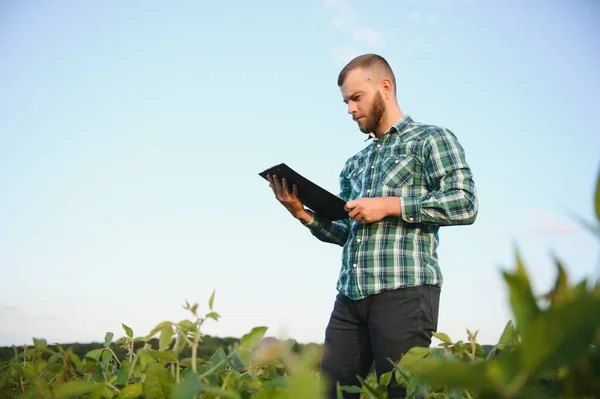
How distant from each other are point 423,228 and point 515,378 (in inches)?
100

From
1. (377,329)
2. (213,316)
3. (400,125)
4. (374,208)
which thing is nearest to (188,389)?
(213,316)

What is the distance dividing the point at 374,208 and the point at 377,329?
1.83ft

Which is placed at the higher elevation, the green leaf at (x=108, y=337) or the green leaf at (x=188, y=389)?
the green leaf at (x=108, y=337)

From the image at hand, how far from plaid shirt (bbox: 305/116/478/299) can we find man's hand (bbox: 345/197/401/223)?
4cm

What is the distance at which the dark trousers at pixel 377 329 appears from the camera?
8.86 ft

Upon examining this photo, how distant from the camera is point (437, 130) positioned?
9.78 feet

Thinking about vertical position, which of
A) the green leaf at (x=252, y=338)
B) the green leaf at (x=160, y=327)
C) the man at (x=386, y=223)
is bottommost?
the green leaf at (x=252, y=338)

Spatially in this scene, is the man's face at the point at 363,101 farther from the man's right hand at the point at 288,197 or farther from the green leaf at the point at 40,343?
the green leaf at the point at 40,343

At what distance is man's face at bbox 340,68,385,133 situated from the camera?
318 cm

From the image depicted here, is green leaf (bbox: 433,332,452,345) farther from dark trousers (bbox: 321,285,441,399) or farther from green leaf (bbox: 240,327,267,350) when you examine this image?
dark trousers (bbox: 321,285,441,399)

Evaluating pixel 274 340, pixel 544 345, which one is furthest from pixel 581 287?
pixel 274 340

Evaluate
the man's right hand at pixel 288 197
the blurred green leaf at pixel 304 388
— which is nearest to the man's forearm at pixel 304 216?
the man's right hand at pixel 288 197

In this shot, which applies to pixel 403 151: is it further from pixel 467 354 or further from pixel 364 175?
pixel 467 354

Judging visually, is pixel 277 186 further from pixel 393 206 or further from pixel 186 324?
pixel 186 324
